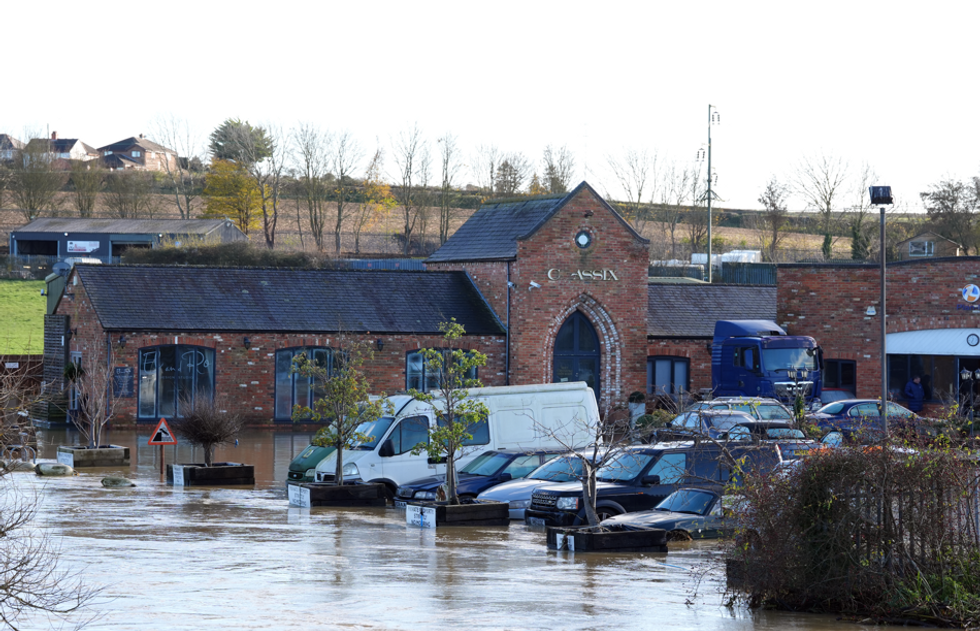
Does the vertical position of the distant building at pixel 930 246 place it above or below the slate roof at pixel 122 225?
below

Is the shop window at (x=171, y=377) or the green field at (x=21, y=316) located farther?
the green field at (x=21, y=316)

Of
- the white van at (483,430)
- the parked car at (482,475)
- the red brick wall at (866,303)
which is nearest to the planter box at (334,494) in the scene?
the parked car at (482,475)

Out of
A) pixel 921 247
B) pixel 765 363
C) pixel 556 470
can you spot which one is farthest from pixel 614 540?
pixel 921 247

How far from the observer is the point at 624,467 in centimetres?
1789

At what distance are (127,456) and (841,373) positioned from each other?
22.9 meters

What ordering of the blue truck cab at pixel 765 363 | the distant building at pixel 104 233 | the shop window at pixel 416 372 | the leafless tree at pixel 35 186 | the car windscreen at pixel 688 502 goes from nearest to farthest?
the car windscreen at pixel 688 502 → the blue truck cab at pixel 765 363 → the shop window at pixel 416 372 → the distant building at pixel 104 233 → the leafless tree at pixel 35 186

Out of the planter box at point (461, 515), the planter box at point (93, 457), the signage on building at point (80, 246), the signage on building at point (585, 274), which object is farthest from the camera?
the signage on building at point (80, 246)

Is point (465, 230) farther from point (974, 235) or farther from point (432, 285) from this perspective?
point (974, 235)

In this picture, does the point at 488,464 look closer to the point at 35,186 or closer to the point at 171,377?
the point at 171,377

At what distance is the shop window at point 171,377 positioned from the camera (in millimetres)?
32875

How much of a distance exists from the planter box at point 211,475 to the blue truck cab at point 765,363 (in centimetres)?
1528

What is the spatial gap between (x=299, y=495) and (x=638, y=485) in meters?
6.10

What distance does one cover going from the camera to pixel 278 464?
2645 centimetres

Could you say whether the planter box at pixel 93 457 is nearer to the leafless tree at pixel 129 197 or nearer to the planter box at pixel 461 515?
the planter box at pixel 461 515
